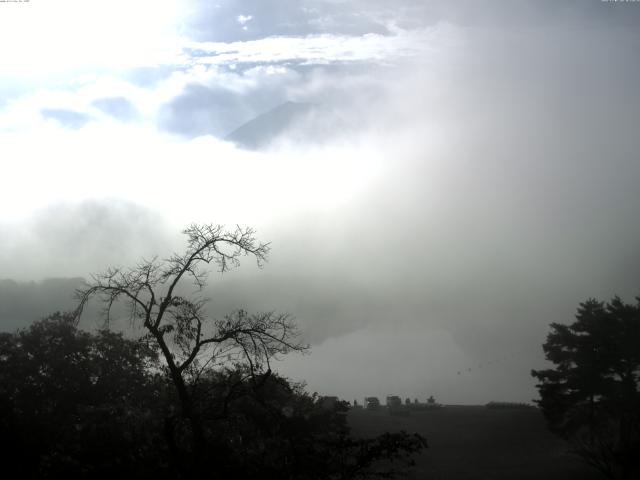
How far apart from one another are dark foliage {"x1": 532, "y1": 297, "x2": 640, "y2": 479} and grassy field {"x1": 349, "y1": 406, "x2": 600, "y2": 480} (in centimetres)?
281

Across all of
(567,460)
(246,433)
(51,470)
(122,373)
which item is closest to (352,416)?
(567,460)

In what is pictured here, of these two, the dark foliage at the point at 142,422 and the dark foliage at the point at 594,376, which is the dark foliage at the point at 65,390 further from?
the dark foliage at the point at 594,376

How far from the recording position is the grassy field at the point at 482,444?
42.3m

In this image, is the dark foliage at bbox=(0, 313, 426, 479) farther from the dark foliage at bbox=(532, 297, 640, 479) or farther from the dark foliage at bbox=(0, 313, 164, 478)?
the dark foliage at bbox=(532, 297, 640, 479)

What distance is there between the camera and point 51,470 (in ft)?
57.8

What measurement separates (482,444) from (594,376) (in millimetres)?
11114

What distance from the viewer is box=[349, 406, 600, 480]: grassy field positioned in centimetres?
4228

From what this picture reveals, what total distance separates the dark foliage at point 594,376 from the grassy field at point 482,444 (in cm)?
281

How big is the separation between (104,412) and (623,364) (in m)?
41.4

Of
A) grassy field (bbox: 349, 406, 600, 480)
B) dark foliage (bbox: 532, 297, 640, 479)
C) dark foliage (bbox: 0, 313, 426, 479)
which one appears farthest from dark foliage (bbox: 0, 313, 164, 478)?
dark foliage (bbox: 532, 297, 640, 479)

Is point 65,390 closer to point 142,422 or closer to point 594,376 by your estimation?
point 142,422

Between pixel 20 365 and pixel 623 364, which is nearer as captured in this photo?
pixel 20 365

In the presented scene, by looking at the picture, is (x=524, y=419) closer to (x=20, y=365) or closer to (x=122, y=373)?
(x=122, y=373)

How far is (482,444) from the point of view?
166 feet
